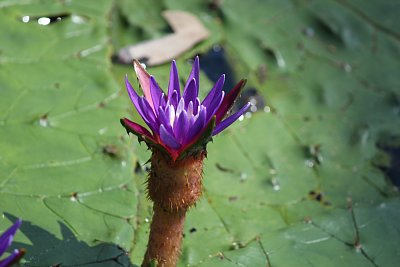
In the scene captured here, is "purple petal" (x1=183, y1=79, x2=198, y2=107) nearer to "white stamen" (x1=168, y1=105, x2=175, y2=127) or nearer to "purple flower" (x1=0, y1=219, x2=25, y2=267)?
"white stamen" (x1=168, y1=105, x2=175, y2=127)

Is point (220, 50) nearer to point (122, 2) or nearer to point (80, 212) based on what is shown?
point (122, 2)

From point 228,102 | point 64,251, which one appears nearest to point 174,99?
point 228,102

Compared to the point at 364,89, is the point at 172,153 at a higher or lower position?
higher

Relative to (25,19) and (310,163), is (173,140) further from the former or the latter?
(25,19)

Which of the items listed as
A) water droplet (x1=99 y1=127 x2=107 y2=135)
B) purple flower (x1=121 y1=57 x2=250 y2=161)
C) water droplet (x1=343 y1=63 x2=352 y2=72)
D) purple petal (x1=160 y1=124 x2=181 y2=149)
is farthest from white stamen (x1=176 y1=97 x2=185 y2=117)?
water droplet (x1=343 y1=63 x2=352 y2=72)

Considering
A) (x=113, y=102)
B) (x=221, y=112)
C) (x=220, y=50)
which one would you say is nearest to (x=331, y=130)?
(x=220, y=50)

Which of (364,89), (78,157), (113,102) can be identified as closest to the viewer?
(78,157)

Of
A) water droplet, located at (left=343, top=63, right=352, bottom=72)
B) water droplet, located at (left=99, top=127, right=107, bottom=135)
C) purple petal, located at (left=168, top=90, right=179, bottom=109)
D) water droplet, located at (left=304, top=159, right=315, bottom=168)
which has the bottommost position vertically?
water droplet, located at (left=304, top=159, right=315, bottom=168)
